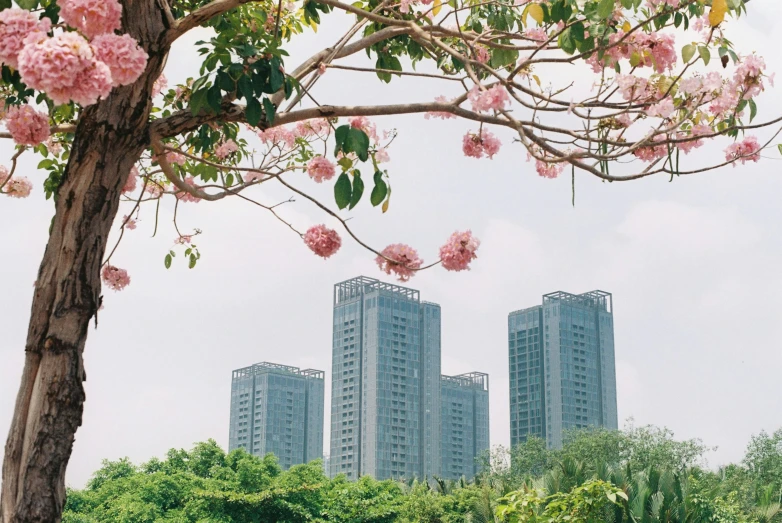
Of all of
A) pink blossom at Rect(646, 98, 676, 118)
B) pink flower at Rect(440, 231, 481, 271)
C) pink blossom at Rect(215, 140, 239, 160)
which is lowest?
pink flower at Rect(440, 231, 481, 271)

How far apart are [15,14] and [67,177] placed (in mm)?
601

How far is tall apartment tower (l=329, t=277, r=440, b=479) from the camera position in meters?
65.6

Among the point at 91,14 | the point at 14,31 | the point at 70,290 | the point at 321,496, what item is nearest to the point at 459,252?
the point at 70,290

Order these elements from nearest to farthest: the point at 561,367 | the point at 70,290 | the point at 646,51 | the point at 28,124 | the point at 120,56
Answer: the point at 120,56, the point at 70,290, the point at 28,124, the point at 646,51, the point at 561,367

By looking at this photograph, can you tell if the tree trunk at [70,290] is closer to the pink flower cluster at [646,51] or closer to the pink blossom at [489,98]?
the pink blossom at [489,98]

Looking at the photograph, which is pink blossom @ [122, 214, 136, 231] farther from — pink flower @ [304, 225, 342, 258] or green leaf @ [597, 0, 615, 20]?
green leaf @ [597, 0, 615, 20]

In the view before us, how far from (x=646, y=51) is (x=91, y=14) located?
67.9 inches

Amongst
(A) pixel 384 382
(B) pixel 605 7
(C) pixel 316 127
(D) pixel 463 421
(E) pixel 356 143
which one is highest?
(A) pixel 384 382

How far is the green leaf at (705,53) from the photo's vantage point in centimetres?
250

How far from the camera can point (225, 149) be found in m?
3.79

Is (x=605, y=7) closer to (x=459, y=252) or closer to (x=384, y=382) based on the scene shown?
(x=459, y=252)

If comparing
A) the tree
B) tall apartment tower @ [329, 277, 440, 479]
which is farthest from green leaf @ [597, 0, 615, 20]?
tall apartment tower @ [329, 277, 440, 479]

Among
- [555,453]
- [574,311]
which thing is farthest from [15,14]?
[574,311]

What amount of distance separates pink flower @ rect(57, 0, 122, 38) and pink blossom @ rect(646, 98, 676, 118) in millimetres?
1619
